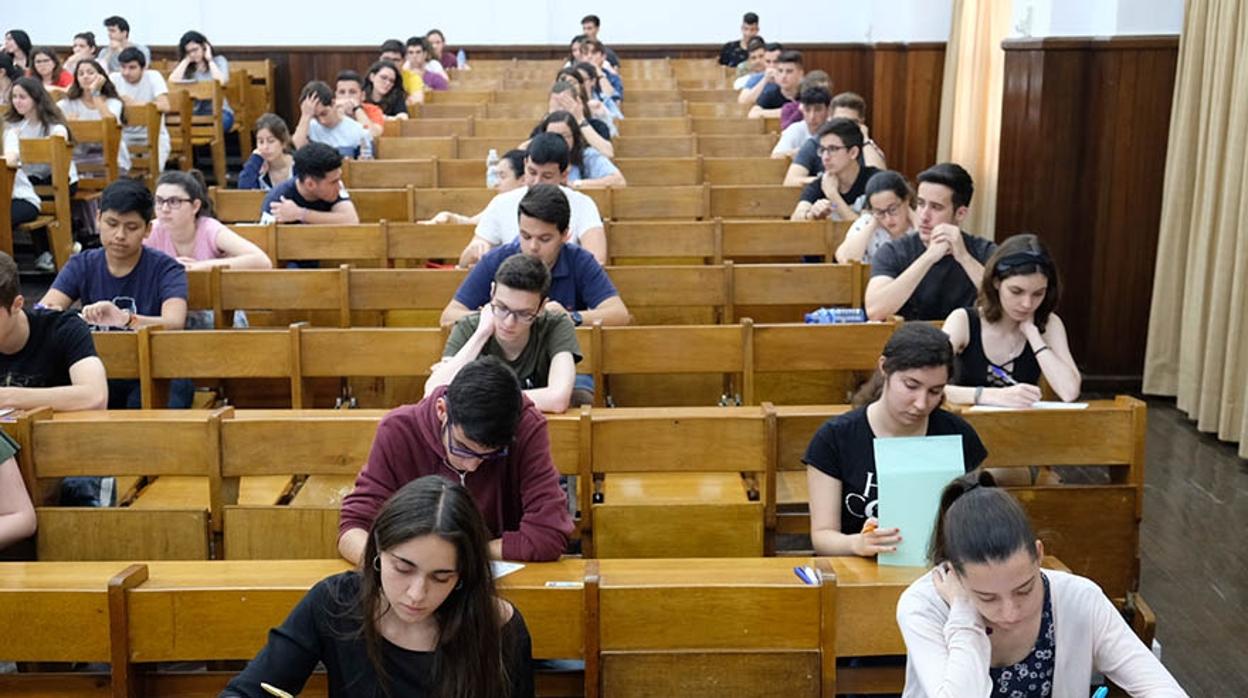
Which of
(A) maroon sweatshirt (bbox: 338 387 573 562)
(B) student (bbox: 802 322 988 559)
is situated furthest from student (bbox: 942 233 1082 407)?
(A) maroon sweatshirt (bbox: 338 387 573 562)

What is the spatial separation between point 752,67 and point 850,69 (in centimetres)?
265

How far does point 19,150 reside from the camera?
796 centimetres

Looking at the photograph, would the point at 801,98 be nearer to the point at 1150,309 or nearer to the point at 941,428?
the point at 1150,309

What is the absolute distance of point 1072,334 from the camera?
713 centimetres

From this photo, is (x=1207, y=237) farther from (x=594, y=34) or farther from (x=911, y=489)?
(x=594, y=34)

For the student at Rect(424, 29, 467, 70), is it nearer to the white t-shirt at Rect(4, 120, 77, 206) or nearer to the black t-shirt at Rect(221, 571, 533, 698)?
the white t-shirt at Rect(4, 120, 77, 206)

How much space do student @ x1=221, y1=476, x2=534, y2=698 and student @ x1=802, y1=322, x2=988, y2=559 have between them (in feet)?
3.30

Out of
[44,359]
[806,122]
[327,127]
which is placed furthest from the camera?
[327,127]

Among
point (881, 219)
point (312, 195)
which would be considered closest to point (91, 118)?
point (312, 195)

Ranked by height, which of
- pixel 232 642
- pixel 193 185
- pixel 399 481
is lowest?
pixel 232 642

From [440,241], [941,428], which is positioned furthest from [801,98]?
[941,428]

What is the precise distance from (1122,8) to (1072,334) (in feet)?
5.15

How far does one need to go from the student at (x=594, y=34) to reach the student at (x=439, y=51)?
1360mm

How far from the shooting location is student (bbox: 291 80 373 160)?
27.4 ft
